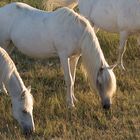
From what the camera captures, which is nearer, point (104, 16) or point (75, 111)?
point (75, 111)

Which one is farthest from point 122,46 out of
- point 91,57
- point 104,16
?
point 91,57

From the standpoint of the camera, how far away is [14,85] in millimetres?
6312

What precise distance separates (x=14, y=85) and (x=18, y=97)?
0.21 metres

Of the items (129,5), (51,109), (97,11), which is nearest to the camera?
(51,109)

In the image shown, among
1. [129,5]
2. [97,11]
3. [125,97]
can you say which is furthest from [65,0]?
[125,97]

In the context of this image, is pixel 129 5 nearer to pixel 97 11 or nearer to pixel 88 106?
pixel 97 11

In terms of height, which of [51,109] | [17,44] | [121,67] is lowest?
[121,67]

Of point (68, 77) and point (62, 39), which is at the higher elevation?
point (62, 39)

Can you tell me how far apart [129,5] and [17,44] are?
2345 mm

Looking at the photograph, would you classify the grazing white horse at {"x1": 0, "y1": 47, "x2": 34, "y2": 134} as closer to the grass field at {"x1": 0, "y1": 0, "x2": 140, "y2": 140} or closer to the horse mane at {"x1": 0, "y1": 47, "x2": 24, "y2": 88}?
the horse mane at {"x1": 0, "y1": 47, "x2": 24, "y2": 88}

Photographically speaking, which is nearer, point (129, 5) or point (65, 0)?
point (129, 5)

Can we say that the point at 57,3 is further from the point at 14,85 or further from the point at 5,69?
the point at 14,85

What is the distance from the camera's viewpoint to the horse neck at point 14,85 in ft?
20.5

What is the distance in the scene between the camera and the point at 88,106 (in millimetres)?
7176
